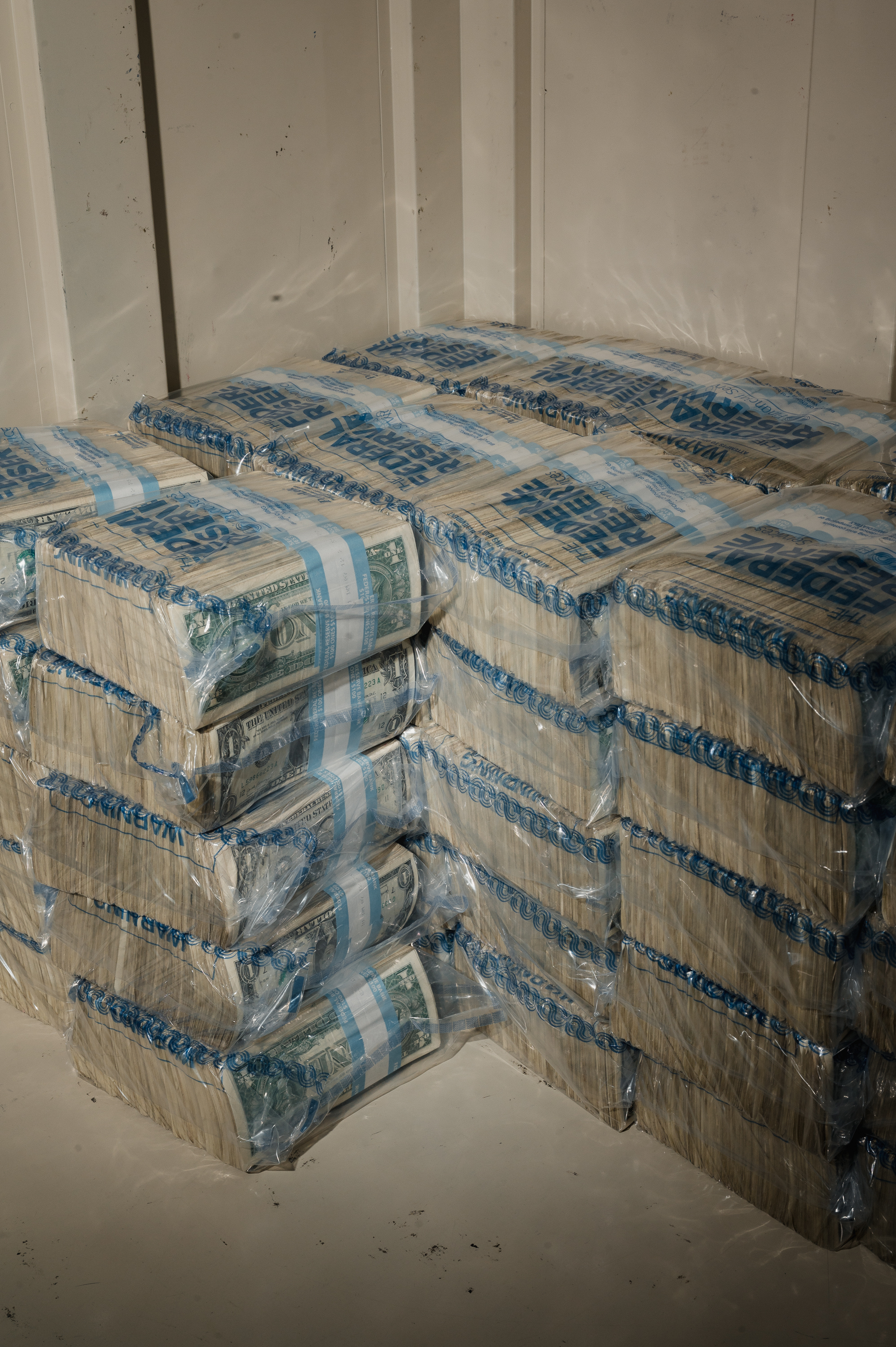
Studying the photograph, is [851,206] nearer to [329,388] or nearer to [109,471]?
[329,388]

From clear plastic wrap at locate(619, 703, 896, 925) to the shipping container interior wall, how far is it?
5.35ft

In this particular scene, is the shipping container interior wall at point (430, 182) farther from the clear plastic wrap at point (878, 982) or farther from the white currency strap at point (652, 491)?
the clear plastic wrap at point (878, 982)

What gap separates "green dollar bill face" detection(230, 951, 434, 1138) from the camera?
2701mm

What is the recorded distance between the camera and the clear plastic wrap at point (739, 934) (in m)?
2.32

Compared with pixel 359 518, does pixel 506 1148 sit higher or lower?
lower

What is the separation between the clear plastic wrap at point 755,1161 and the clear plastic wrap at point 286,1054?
50 cm

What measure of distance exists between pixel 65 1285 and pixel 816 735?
6.11ft

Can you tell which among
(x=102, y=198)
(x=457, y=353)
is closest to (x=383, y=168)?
(x=457, y=353)

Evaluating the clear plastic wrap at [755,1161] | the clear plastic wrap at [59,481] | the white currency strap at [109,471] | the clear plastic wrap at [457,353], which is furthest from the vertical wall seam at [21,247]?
the clear plastic wrap at [755,1161]

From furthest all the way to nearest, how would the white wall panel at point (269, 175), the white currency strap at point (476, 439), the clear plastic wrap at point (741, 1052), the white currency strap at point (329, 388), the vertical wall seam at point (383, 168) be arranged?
the vertical wall seam at point (383, 168) < the white wall panel at point (269, 175) < the white currency strap at point (329, 388) < the white currency strap at point (476, 439) < the clear plastic wrap at point (741, 1052)

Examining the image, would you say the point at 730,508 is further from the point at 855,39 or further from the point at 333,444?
the point at 855,39

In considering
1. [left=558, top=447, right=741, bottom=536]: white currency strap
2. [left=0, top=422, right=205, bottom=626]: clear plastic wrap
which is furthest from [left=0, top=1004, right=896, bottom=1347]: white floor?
[left=558, top=447, right=741, bottom=536]: white currency strap

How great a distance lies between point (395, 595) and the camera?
2.64 meters

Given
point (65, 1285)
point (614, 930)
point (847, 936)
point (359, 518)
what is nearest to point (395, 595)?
point (359, 518)
